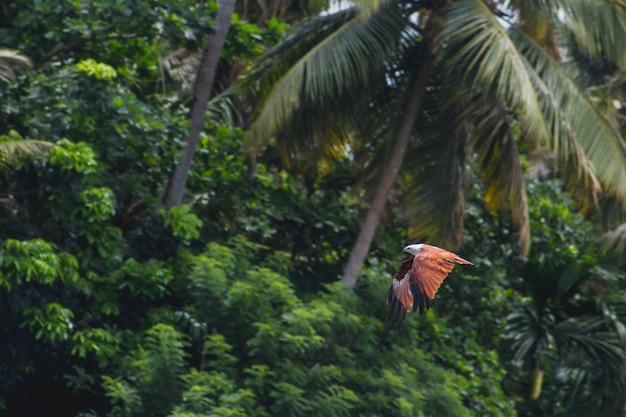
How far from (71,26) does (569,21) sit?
4.96 m

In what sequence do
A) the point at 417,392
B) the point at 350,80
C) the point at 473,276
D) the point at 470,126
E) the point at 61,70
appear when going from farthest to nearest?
the point at 473,276, the point at 470,126, the point at 350,80, the point at 61,70, the point at 417,392

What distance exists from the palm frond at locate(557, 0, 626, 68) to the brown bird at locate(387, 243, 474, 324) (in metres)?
5.32

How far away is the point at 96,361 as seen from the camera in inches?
385

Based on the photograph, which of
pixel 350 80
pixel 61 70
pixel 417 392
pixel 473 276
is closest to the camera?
pixel 417 392

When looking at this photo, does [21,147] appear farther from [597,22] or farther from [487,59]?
[597,22]

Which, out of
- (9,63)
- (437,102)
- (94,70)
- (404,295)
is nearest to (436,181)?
(437,102)

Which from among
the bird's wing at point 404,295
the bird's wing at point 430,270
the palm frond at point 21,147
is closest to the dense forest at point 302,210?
the palm frond at point 21,147

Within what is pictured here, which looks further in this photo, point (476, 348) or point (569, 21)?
point (476, 348)

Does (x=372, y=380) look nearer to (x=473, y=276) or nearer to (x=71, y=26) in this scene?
(x=473, y=276)

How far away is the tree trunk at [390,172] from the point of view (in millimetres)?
10758

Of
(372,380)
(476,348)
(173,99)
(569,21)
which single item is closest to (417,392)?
(372,380)

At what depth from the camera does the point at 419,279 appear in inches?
243

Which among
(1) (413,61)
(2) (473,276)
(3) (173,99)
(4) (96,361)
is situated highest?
(1) (413,61)

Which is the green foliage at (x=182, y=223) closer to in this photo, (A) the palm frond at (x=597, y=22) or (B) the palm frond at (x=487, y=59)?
(B) the palm frond at (x=487, y=59)
